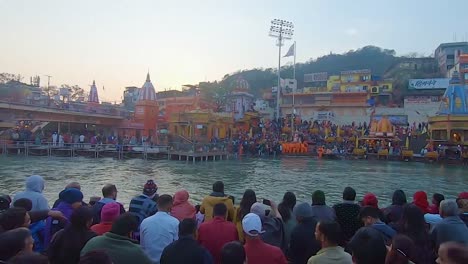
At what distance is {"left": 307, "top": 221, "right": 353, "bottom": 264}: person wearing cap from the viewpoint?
132 inches

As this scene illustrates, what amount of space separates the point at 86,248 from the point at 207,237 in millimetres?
1493

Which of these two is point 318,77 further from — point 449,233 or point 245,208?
point 449,233

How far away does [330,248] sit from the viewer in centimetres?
345

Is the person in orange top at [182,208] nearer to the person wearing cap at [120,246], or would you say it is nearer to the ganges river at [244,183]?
the person wearing cap at [120,246]

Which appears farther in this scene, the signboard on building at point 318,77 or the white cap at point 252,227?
the signboard on building at point 318,77

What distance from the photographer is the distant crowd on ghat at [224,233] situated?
309cm

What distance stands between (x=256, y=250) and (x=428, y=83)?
6936cm

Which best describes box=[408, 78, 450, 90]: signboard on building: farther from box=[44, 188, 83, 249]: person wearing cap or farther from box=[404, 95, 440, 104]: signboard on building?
box=[44, 188, 83, 249]: person wearing cap

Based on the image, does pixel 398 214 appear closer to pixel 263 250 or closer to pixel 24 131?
pixel 263 250

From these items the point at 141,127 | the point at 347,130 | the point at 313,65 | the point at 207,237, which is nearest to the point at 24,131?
the point at 141,127

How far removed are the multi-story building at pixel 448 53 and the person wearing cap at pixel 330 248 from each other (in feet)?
255

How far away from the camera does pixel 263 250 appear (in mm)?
3729

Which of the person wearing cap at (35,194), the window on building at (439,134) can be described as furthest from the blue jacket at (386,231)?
the window on building at (439,134)

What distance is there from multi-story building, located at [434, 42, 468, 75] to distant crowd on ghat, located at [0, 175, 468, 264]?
249 ft
